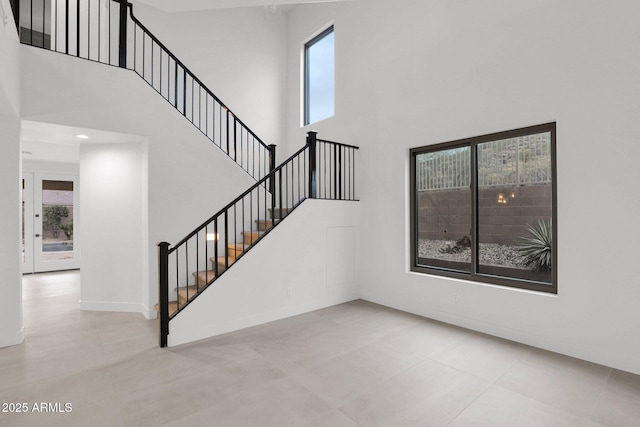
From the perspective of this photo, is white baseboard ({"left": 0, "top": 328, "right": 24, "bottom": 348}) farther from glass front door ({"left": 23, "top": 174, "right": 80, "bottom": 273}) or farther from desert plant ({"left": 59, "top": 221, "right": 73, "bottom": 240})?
desert plant ({"left": 59, "top": 221, "right": 73, "bottom": 240})

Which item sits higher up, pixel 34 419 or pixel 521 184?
pixel 521 184

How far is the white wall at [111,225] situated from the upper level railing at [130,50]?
1239mm

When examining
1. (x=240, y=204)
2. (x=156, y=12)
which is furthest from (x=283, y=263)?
(x=156, y=12)

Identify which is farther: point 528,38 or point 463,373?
point 528,38

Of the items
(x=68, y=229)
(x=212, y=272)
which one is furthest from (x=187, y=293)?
(x=68, y=229)

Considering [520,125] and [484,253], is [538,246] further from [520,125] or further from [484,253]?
[520,125]

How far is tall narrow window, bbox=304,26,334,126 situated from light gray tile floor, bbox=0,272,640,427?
438cm

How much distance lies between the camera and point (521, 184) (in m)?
3.82

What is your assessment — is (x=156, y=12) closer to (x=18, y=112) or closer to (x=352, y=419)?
(x=18, y=112)

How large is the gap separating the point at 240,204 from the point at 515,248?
4.17 m

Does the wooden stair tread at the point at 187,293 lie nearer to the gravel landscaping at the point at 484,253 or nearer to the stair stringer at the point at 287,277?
the stair stringer at the point at 287,277

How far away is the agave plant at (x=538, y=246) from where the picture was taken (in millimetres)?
3625

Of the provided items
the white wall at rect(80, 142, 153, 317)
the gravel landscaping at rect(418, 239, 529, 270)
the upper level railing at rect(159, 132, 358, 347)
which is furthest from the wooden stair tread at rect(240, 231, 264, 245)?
the gravel landscaping at rect(418, 239, 529, 270)

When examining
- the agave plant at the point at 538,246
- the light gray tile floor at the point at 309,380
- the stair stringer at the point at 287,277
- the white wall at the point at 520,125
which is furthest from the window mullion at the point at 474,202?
the stair stringer at the point at 287,277
